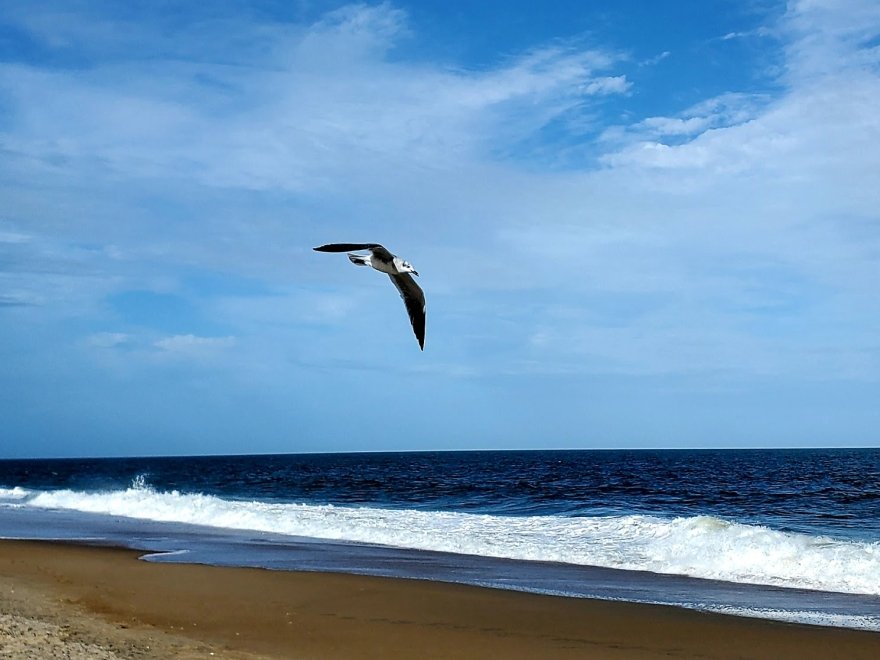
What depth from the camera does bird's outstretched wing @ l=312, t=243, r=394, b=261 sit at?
6.18 metres

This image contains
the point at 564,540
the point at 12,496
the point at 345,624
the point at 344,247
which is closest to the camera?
the point at 344,247

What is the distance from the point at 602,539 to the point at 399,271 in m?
11.1

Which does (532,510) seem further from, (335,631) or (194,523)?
(335,631)

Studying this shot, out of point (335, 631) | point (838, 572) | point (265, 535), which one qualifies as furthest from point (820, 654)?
point (265, 535)

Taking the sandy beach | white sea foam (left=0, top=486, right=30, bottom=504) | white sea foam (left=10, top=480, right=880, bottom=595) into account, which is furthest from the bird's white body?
white sea foam (left=0, top=486, right=30, bottom=504)

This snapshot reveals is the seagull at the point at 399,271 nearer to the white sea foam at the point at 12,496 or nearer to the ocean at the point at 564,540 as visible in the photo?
the ocean at the point at 564,540

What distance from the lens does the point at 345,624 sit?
8.36 meters

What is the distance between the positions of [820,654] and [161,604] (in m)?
6.37

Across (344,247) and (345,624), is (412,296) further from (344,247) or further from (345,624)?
(345,624)

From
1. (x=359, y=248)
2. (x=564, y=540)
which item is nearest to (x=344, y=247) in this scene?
(x=359, y=248)

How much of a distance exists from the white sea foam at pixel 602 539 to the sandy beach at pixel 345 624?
12.8 feet

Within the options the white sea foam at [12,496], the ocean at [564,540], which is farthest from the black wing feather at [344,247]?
the white sea foam at [12,496]

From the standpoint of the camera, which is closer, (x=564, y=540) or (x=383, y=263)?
(x=383, y=263)

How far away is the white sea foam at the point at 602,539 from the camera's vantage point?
1260 centimetres
